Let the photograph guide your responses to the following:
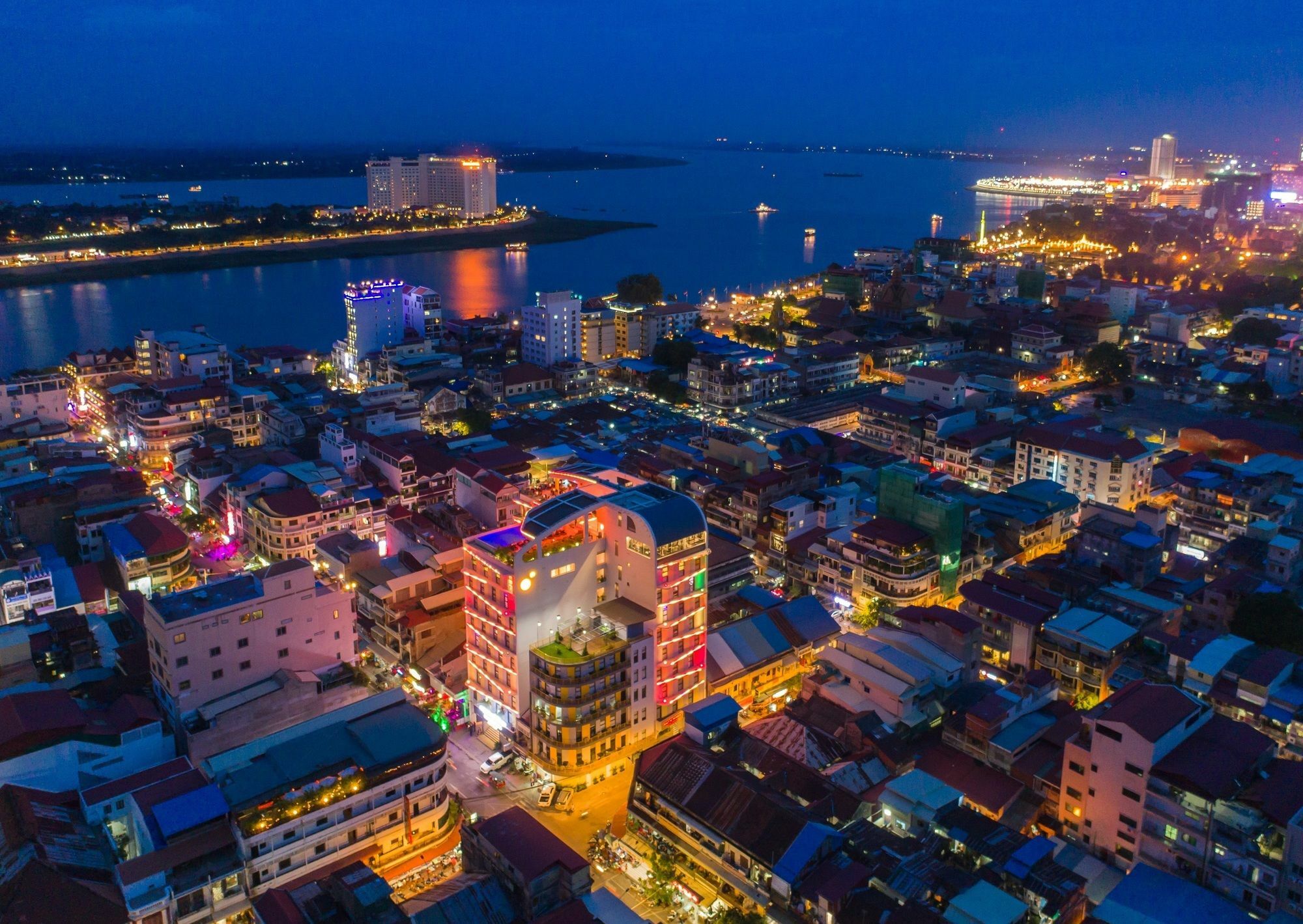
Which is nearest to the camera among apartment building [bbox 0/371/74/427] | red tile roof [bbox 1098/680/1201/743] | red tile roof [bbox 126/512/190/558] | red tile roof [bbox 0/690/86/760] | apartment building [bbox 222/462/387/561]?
red tile roof [bbox 1098/680/1201/743]

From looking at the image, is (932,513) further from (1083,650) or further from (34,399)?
(34,399)

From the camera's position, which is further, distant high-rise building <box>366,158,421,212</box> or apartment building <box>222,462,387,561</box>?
distant high-rise building <box>366,158,421,212</box>

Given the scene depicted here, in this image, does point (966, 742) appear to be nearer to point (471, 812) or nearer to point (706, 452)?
point (471, 812)

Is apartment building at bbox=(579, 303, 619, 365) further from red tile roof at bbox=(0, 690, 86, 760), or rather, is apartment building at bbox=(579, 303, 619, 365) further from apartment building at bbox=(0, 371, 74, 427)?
red tile roof at bbox=(0, 690, 86, 760)

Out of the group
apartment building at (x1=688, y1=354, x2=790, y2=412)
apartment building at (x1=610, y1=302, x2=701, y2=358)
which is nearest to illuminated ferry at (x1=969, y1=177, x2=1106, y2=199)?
apartment building at (x1=610, y1=302, x2=701, y2=358)

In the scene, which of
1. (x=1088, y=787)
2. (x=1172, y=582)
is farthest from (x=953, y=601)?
(x=1088, y=787)

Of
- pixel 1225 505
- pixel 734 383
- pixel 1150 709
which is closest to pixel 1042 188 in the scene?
pixel 734 383
